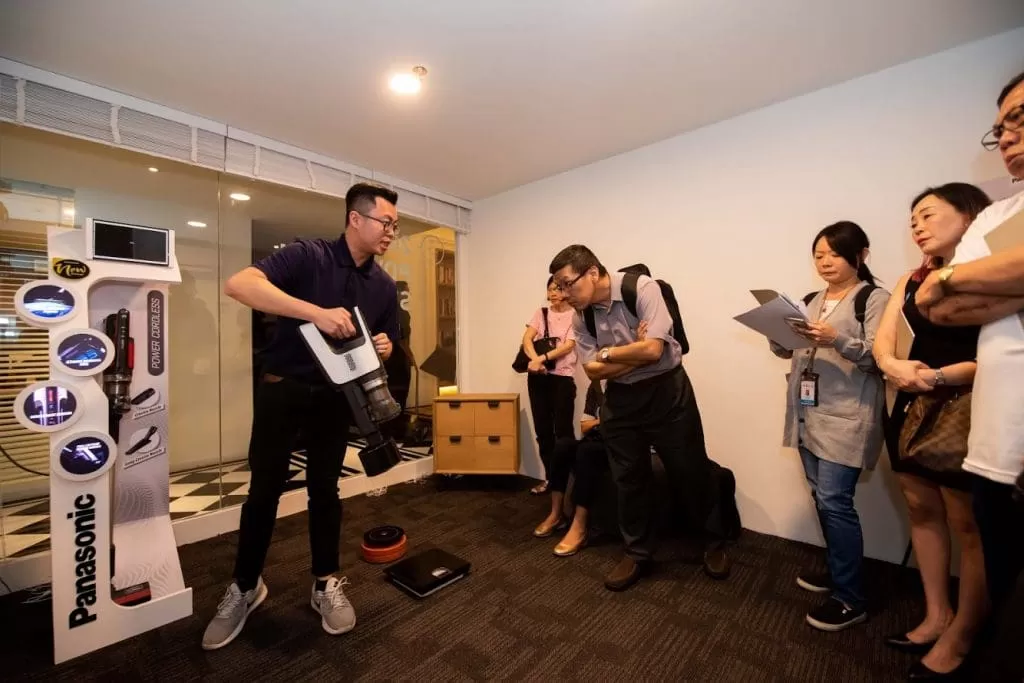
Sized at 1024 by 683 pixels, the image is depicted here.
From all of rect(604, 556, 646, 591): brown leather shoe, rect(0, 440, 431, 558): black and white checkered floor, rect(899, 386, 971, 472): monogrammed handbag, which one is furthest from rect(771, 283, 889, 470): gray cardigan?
rect(0, 440, 431, 558): black and white checkered floor

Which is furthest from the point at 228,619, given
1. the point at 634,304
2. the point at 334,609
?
the point at 634,304

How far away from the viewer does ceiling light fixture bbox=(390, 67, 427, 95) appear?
2033 millimetres

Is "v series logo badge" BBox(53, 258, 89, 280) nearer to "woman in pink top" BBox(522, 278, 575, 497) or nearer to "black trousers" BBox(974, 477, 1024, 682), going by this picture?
"woman in pink top" BBox(522, 278, 575, 497)

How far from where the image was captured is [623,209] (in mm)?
2953

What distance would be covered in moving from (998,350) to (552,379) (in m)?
2.18

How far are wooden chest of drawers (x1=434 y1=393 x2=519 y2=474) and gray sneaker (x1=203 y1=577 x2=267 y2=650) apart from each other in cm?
163

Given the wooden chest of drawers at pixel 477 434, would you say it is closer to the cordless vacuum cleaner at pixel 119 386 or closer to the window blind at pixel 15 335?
the cordless vacuum cleaner at pixel 119 386

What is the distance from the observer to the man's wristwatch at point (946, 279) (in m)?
0.98

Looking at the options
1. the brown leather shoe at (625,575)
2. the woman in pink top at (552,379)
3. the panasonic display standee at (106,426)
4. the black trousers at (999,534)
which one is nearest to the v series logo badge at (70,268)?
the panasonic display standee at (106,426)

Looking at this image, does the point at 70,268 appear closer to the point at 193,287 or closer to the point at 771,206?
the point at 193,287

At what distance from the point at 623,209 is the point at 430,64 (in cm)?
155

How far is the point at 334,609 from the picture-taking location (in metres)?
1.63

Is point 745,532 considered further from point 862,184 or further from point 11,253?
point 11,253

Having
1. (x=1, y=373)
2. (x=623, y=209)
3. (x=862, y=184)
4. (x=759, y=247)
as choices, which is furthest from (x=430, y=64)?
(x=1, y=373)
